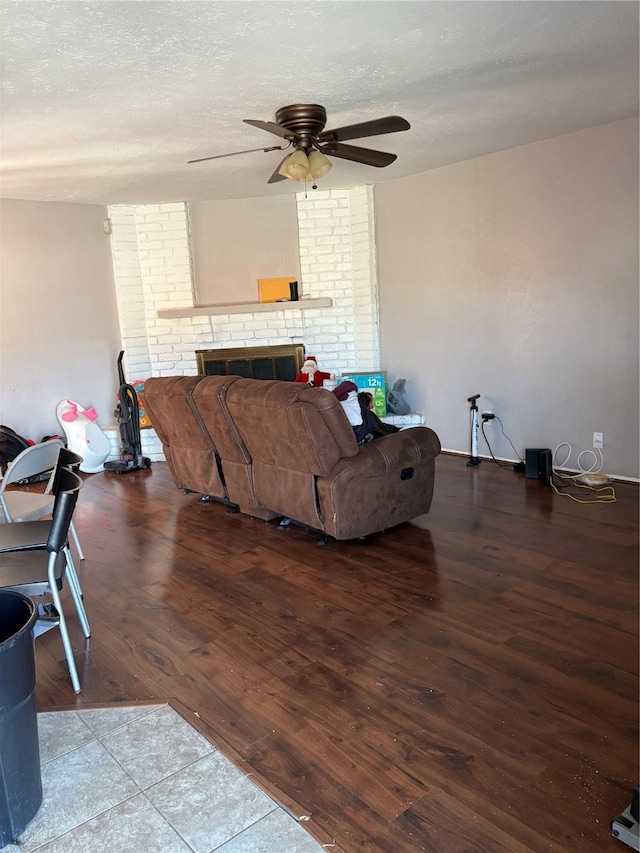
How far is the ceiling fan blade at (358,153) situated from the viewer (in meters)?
3.72

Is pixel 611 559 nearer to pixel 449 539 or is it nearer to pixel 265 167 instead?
pixel 449 539

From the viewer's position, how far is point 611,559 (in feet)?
11.0

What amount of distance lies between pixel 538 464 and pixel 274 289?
10.4ft

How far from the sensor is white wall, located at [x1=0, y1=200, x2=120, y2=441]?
19.7 feet

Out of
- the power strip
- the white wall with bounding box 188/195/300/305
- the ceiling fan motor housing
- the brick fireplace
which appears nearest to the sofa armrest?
the power strip

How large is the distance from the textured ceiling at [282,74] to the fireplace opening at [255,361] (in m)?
2.05

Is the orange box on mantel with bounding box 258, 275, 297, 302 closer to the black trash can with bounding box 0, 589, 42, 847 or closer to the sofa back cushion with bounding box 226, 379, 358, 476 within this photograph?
the sofa back cushion with bounding box 226, 379, 358, 476

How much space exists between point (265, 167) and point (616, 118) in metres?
2.57

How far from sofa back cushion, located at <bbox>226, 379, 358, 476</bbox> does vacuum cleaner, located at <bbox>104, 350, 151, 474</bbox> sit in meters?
2.44

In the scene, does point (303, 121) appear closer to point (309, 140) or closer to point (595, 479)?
point (309, 140)

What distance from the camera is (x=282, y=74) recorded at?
10.2ft

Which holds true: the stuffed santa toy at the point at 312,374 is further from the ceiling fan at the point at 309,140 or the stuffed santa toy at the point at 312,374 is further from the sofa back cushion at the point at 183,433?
the ceiling fan at the point at 309,140

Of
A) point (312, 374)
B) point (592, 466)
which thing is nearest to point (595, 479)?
point (592, 466)

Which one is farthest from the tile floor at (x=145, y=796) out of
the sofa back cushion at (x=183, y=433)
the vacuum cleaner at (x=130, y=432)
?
the vacuum cleaner at (x=130, y=432)
